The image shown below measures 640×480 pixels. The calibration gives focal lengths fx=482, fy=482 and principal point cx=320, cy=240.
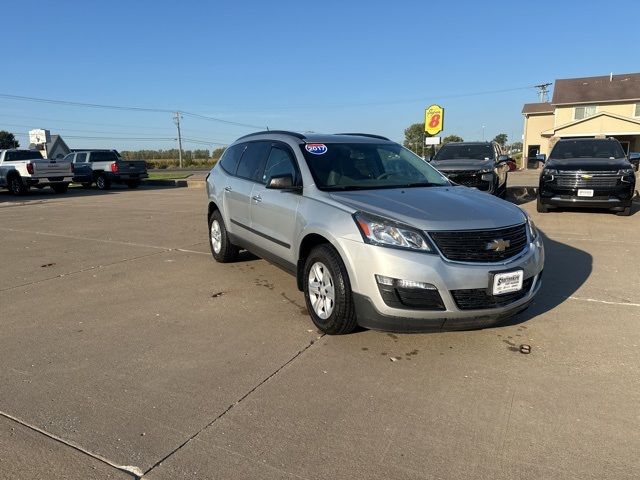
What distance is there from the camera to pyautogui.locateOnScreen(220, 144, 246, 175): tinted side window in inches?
245

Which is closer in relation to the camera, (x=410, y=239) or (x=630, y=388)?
(x=630, y=388)

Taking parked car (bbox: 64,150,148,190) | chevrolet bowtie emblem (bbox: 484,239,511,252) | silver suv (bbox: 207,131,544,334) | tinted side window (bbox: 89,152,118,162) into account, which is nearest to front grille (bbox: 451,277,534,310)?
silver suv (bbox: 207,131,544,334)

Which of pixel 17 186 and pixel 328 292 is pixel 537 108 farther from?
pixel 328 292

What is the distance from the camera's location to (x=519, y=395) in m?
3.08

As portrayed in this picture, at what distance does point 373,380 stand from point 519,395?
36.7 inches

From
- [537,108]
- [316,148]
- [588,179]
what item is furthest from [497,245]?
[537,108]

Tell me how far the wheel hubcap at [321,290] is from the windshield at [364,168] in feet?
2.58

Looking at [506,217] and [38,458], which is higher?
[506,217]

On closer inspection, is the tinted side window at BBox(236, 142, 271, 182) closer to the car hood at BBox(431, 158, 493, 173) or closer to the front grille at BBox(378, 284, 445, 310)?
the front grille at BBox(378, 284, 445, 310)

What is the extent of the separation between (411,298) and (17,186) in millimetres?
19950

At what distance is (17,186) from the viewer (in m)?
18.8

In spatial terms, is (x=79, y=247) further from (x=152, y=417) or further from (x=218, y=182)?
(x=152, y=417)

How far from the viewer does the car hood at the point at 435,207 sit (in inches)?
139

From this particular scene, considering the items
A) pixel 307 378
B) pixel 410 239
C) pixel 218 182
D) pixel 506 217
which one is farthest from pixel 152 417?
pixel 218 182
